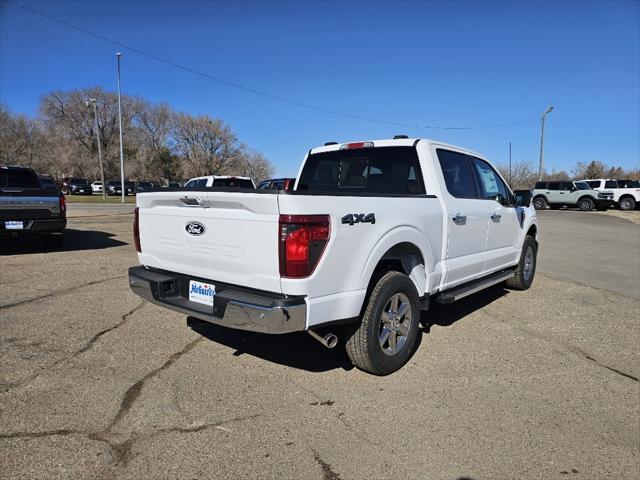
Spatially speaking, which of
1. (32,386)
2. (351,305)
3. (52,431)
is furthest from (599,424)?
(32,386)

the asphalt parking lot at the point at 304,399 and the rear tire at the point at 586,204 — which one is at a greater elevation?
the rear tire at the point at 586,204

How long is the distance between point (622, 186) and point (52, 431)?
38030mm

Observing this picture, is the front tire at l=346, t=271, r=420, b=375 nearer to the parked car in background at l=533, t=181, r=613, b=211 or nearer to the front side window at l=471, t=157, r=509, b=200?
the front side window at l=471, t=157, r=509, b=200

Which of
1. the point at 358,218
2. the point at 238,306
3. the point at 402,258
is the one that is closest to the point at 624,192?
the point at 402,258

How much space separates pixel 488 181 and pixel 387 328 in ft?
9.72

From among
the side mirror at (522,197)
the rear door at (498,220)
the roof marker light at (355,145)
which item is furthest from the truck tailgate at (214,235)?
the side mirror at (522,197)

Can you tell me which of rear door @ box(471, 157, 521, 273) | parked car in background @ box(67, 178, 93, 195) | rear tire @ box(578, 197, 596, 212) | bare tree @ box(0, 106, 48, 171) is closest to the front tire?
rear door @ box(471, 157, 521, 273)

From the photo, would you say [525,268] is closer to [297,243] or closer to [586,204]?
[297,243]

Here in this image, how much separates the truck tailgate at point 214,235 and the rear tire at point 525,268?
16.1 feet

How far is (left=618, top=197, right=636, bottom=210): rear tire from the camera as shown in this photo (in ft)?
103

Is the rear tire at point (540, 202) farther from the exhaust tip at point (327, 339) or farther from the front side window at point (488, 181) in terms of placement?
the exhaust tip at point (327, 339)

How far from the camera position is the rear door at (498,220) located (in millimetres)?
5547

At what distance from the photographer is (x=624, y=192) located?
31594 millimetres

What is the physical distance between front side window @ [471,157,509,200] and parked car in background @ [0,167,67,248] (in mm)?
8210
